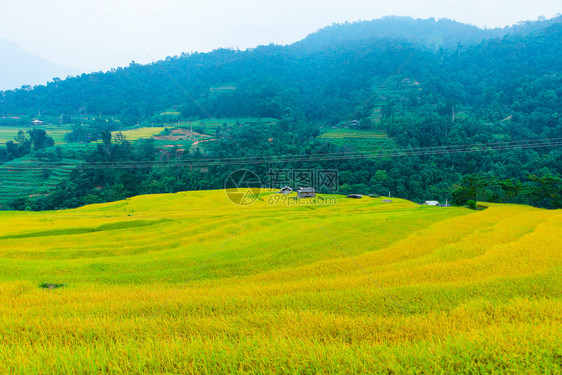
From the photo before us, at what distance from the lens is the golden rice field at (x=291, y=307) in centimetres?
229

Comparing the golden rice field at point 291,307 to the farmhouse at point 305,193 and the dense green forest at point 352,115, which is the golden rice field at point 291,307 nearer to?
the dense green forest at point 352,115

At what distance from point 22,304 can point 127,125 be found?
379 feet

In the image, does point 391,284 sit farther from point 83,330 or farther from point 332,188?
point 332,188

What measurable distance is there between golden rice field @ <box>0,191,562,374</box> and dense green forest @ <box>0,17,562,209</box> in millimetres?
11725

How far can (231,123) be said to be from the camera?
9119cm

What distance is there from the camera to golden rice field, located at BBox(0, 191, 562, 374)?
2.29m

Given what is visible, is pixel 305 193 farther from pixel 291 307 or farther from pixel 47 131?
pixel 47 131

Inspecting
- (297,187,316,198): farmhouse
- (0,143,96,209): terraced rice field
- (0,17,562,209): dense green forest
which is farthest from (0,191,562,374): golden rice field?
(0,143,96,209): terraced rice field

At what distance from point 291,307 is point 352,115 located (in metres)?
84.2

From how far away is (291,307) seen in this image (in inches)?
160

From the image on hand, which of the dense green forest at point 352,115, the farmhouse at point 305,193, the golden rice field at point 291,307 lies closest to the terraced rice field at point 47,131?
the dense green forest at point 352,115

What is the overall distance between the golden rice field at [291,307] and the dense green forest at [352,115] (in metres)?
11.7

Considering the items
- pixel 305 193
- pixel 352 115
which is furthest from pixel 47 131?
pixel 352 115

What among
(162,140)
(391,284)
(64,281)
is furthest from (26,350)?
(162,140)
